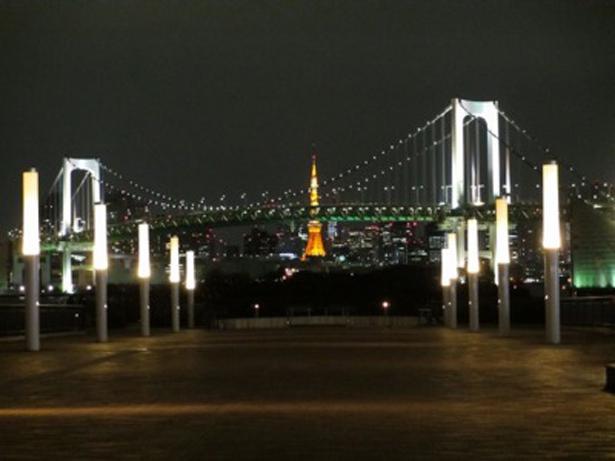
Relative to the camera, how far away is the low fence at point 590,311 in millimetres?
34656

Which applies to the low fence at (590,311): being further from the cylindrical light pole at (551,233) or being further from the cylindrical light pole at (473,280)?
the cylindrical light pole at (551,233)

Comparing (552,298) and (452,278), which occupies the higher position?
(452,278)

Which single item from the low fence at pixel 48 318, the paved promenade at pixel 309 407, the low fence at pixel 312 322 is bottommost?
the paved promenade at pixel 309 407

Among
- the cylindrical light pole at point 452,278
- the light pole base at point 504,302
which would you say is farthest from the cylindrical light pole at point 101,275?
the cylindrical light pole at point 452,278

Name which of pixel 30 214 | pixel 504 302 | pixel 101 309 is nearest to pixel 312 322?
pixel 504 302

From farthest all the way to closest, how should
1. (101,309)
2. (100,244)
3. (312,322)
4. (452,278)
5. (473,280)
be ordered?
(312,322) < (452,278) < (473,280) < (100,244) < (101,309)

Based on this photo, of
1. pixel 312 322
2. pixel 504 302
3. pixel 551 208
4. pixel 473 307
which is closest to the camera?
pixel 551 208

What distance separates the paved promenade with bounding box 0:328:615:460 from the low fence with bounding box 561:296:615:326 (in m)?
12.1

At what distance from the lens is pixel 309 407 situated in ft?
41.5

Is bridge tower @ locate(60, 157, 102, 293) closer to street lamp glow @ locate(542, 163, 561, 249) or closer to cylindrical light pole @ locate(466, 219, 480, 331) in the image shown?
cylindrical light pole @ locate(466, 219, 480, 331)

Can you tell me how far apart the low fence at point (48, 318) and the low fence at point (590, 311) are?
13435 millimetres

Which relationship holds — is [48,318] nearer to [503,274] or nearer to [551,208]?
[503,274]

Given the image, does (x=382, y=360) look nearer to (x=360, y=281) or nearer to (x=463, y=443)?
(x=463, y=443)

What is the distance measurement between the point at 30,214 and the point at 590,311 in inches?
642
